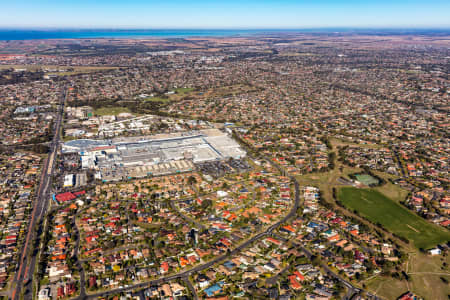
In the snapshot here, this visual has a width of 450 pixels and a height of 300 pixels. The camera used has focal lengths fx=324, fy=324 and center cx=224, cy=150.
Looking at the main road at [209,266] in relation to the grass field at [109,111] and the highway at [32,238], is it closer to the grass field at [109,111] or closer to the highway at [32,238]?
the highway at [32,238]

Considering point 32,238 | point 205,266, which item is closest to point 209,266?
point 205,266

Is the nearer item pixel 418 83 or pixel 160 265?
pixel 160 265

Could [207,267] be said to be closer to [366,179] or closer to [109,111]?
[366,179]

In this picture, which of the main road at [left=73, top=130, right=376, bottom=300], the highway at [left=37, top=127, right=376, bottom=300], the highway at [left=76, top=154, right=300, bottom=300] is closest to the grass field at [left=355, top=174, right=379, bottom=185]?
the highway at [left=76, top=154, right=300, bottom=300]

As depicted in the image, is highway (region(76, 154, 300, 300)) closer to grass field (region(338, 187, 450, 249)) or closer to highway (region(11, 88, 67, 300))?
highway (region(11, 88, 67, 300))

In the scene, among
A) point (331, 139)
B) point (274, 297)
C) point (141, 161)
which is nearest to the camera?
point (274, 297)

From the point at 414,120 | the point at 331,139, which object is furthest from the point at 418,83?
the point at 331,139

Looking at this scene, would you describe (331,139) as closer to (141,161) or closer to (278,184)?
(278,184)

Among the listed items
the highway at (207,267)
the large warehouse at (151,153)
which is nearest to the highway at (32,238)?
the highway at (207,267)
